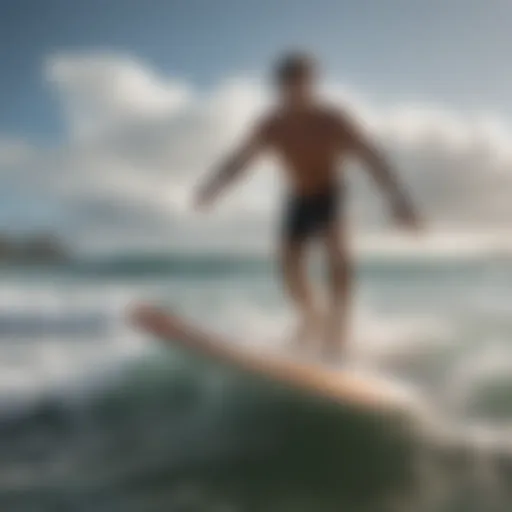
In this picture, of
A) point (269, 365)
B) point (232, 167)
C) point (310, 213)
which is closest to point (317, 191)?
point (310, 213)

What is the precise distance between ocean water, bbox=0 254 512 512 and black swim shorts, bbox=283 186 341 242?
75mm

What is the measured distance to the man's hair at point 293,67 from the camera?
135 cm

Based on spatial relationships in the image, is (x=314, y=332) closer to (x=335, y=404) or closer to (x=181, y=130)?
(x=335, y=404)

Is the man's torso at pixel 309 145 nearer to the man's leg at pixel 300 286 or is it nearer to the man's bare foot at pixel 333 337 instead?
the man's leg at pixel 300 286

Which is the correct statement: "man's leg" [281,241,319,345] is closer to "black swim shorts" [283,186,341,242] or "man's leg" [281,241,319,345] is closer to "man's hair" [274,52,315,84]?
"black swim shorts" [283,186,341,242]

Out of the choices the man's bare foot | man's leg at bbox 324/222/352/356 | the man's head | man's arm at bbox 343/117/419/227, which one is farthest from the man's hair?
the man's bare foot

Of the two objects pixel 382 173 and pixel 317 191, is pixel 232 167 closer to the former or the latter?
pixel 317 191

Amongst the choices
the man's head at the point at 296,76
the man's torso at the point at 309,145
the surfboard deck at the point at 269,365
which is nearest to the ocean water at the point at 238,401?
the surfboard deck at the point at 269,365

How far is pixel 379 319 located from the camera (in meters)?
1.32

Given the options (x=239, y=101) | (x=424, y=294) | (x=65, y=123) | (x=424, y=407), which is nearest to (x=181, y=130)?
(x=239, y=101)

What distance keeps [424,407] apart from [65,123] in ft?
2.68

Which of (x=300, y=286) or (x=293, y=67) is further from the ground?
(x=293, y=67)

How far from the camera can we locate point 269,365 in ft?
4.29

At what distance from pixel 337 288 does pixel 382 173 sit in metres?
0.21
